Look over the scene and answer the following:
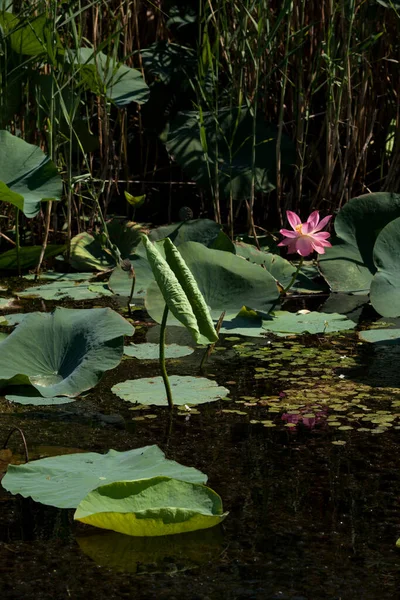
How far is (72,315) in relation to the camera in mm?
2424

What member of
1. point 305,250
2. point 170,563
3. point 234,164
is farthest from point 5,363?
point 234,164

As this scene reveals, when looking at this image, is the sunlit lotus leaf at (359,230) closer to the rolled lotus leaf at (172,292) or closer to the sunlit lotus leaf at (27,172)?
the sunlit lotus leaf at (27,172)

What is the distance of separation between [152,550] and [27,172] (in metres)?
2.11

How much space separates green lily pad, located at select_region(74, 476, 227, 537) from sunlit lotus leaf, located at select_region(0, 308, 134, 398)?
59 cm

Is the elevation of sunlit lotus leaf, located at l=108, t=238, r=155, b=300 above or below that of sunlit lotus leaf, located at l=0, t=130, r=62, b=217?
below

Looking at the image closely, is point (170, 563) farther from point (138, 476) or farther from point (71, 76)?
point (71, 76)

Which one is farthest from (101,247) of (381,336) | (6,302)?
(381,336)

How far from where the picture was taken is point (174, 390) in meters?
2.30

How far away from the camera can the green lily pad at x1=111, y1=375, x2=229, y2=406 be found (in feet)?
7.33

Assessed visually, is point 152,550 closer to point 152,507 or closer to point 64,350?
point 152,507

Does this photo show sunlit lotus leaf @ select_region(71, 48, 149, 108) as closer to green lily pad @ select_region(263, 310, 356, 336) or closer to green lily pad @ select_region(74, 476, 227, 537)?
green lily pad @ select_region(263, 310, 356, 336)

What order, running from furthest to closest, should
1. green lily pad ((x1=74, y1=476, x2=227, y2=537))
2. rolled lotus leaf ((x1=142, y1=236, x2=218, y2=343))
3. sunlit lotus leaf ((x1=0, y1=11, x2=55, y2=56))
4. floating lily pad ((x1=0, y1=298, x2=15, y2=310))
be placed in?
sunlit lotus leaf ((x1=0, y1=11, x2=55, y2=56)) → floating lily pad ((x1=0, y1=298, x2=15, y2=310)) → rolled lotus leaf ((x1=142, y1=236, x2=218, y2=343)) → green lily pad ((x1=74, y1=476, x2=227, y2=537))

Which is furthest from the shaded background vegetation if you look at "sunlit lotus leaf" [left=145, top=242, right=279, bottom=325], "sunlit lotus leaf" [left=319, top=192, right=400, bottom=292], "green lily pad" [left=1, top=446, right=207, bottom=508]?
"green lily pad" [left=1, top=446, right=207, bottom=508]

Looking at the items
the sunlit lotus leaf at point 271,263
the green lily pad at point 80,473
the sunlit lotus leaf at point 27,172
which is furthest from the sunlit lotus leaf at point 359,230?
the green lily pad at point 80,473
